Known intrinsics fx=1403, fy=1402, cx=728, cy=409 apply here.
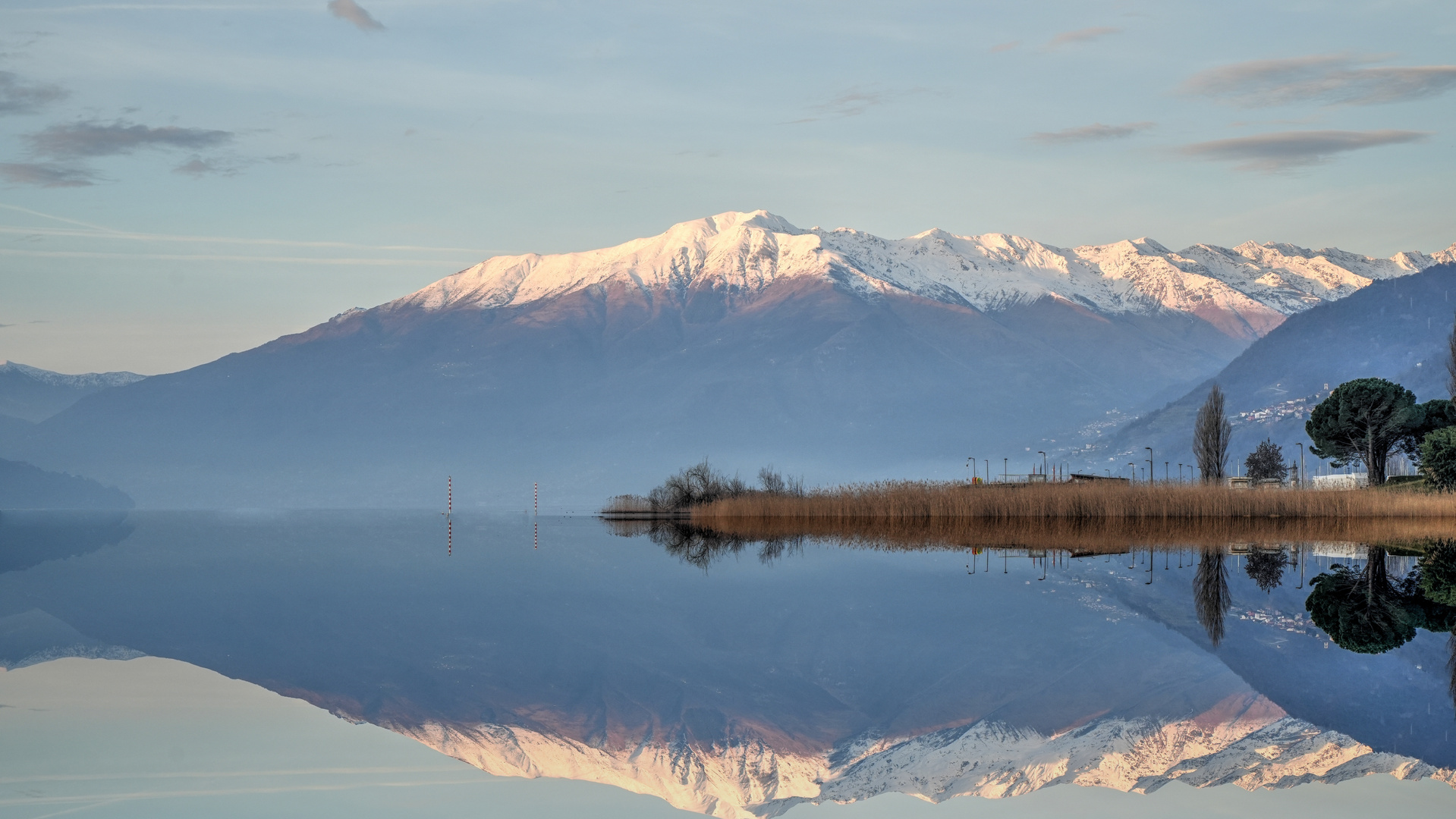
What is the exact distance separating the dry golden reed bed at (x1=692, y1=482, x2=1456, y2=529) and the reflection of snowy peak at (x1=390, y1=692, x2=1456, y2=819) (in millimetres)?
40660

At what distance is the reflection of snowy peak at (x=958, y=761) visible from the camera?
42.7 feet

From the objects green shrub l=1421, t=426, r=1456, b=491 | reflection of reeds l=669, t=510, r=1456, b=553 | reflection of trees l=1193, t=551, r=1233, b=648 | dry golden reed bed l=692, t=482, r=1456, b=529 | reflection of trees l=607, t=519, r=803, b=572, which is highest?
green shrub l=1421, t=426, r=1456, b=491

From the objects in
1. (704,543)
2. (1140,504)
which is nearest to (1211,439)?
(1140,504)

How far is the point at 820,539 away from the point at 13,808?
39245 millimetres

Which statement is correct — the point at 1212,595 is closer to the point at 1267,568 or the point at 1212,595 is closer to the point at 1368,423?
the point at 1267,568

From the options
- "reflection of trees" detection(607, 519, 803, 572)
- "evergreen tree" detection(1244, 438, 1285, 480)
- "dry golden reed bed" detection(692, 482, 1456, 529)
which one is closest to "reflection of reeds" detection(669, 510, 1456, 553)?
"dry golden reed bed" detection(692, 482, 1456, 529)

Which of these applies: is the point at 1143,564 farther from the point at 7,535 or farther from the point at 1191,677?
the point at 7,535

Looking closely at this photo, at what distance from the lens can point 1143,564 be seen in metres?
36.5

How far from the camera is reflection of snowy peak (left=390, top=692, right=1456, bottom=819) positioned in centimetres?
1302

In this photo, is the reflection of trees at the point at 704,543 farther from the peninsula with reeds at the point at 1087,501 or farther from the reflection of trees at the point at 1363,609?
the reflection of trees at the point at 1363,609

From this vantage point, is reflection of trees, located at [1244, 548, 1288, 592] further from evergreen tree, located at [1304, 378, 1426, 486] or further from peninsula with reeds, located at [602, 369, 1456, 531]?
evergreen tree, located at [1304, 378, 1426, 486]

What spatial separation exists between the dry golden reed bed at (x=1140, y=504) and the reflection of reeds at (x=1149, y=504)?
0.10 ft

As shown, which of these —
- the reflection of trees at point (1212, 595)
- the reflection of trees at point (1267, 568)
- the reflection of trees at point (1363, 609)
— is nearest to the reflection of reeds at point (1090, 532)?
the reflection of trees at point (1267, 568)

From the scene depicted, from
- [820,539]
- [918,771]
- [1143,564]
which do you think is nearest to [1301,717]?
[918,771]
